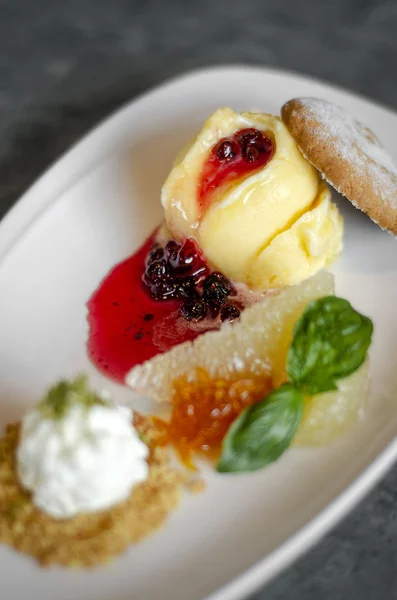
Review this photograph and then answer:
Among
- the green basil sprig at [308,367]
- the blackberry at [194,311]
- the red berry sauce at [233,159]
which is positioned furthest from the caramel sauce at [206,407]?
the red berry sauce at [233,159]

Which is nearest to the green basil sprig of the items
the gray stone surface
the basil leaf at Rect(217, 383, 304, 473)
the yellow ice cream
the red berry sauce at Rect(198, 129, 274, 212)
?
the basil leaf at Rect(217, 383, 304, 473)

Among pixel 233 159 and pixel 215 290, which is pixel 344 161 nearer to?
pixel 233 159

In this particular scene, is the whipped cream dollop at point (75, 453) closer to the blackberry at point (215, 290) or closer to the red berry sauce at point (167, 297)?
the red berry sauce at point (167, 297)

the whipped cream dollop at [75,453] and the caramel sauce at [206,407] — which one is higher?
the whipped cream dollop at [75,453]

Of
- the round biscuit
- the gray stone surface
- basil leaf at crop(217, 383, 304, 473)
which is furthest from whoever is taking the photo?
the gray stone surface

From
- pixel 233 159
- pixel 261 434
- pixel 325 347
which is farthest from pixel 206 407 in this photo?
pixel 233 159

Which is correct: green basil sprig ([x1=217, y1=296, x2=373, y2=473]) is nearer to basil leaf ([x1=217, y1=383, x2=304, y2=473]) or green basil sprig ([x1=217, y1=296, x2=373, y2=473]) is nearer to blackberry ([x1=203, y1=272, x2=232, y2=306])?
basil leaf ([x1=217, y1=383, x2=304, y2=473])

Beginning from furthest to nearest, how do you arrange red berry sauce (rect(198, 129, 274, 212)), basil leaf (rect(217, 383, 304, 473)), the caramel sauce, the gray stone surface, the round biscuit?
the gray stone surface < red berry sauce (rect(198, 129, 274, 212)) < the round biscuit < the caramel sauce < basil leaf (rect(217, 383, 304, 473))
